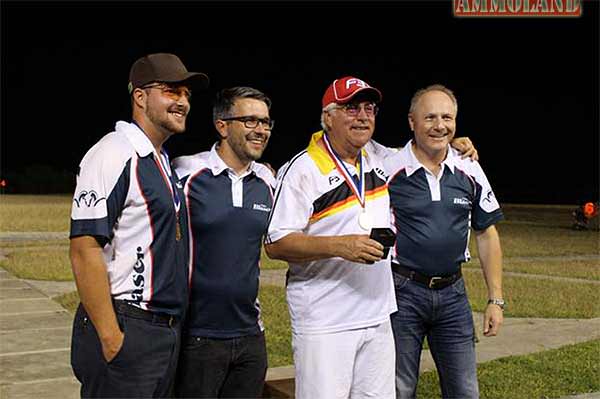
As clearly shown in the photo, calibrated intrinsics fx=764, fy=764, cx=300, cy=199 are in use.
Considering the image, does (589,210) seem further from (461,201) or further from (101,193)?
(101,193)

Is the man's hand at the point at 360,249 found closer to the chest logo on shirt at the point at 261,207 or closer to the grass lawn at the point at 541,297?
the chest logo on shirt at the point at 261,207

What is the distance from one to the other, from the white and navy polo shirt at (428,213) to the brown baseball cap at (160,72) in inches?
54.0

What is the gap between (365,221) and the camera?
140 inches

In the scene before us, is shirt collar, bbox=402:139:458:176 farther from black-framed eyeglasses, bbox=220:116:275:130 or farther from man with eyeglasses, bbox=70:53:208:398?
man with eyeglasses, bbox=70:53:208:398

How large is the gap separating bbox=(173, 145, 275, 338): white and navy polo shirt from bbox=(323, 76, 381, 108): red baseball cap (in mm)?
593

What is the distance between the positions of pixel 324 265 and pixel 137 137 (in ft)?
3.50

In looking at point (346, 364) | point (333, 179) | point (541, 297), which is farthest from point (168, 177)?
point (541, 297)

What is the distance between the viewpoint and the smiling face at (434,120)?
13.2 feet

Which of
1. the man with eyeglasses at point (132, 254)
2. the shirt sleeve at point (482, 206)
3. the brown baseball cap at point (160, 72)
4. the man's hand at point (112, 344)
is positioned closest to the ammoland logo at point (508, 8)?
the shirt sleeve at point (482, 206)

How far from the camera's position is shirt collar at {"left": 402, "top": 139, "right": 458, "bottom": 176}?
4102 millimetres

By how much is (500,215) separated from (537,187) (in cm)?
3617

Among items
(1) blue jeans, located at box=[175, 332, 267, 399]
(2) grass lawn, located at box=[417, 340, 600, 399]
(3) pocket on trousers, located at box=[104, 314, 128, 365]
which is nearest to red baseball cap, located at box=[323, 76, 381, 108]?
(1) blue jeans, located at box=[175, 332, 267, 399]

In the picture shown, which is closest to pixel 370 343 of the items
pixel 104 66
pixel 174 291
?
pixel 174 291

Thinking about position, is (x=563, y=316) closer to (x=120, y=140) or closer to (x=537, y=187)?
(x=120, y=140)
